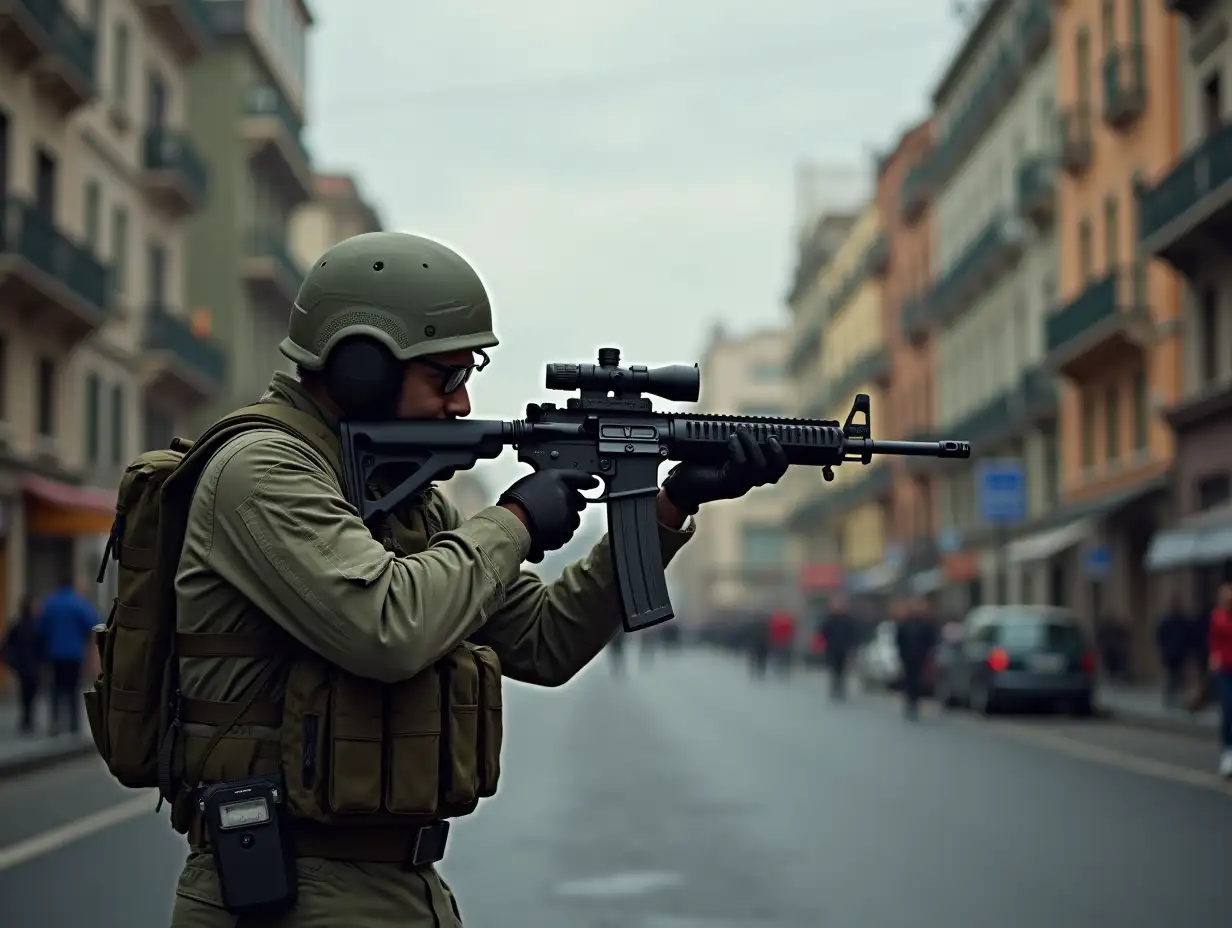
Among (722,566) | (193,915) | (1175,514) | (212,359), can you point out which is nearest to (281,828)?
(193,915)

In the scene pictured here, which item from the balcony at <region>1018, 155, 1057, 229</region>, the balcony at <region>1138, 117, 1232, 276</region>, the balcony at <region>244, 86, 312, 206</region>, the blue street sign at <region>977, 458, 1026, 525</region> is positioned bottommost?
the blue street sign at <region>977, 458, 1026, 525</region>

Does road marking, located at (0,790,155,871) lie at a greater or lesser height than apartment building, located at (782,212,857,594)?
lesser

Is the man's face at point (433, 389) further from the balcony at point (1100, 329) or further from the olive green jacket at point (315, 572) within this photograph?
the balcony at point (1100, 329)

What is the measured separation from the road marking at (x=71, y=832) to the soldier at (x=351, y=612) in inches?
352

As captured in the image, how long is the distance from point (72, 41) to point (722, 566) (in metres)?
103

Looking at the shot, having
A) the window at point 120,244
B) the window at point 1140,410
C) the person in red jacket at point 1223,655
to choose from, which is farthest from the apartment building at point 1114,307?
the person in red jacket at point 1223,655

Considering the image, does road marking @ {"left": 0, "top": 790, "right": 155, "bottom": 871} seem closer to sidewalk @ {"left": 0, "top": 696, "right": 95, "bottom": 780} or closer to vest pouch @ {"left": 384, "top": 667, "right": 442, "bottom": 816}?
sidewalk @ {"left": 0, "top": 696, "right": 95, "bottom": 780}

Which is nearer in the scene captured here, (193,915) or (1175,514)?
(193,915)

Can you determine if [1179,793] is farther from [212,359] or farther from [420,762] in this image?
[212,359]

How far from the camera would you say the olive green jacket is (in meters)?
3.04

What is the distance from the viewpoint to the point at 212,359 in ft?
151

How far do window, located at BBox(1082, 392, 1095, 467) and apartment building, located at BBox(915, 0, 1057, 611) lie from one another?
2.17m

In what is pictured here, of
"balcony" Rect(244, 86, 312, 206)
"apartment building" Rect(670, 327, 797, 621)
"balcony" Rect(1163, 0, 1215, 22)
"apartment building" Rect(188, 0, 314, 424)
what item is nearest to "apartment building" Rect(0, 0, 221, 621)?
"apartment building" Rect(188, 0, 314, 424)

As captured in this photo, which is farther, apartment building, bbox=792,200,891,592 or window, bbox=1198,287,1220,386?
apartment building, bbox=792,200,891,592
